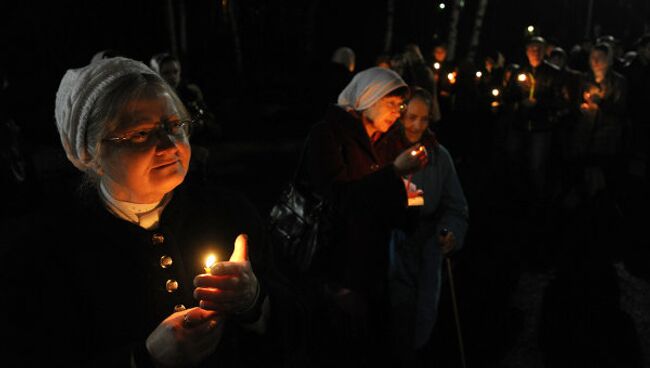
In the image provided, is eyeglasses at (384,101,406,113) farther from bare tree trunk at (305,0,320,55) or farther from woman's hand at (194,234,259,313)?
bare tree trunk at (305,0,320,55)

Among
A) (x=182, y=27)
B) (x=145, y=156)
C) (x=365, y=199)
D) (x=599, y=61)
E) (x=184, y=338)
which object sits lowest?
(x=182, y=27)

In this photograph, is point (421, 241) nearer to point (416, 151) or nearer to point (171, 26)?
point (416, 151)

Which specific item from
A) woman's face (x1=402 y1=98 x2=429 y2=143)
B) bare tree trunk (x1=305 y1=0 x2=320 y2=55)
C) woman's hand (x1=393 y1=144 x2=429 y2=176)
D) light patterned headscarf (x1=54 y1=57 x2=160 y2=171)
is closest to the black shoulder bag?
woman's hand (x1=393 y1=144 x2=429 y2=176)

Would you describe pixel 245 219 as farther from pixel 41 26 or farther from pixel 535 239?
pixel 41 26

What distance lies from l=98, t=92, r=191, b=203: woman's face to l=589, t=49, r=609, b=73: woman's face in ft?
23.0

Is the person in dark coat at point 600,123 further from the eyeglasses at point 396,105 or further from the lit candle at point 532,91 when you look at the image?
the eyeglasses at point 396,105

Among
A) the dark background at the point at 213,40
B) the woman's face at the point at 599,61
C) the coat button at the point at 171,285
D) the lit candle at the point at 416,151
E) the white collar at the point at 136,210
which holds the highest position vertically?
the white collar at the point at 136,210

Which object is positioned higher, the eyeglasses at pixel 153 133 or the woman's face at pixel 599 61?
the eyeglasses at pixel 153 133

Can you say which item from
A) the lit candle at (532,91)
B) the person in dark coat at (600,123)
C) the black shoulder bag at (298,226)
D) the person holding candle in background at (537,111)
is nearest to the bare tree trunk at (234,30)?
the person holding candle in background at (537,111)

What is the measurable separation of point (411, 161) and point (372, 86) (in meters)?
0.63

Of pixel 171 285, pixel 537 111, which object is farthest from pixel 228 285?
pixel 537 111

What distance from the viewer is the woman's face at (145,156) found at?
1.70 meters

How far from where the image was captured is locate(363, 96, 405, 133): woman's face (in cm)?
363

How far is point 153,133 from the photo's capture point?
1731mm
